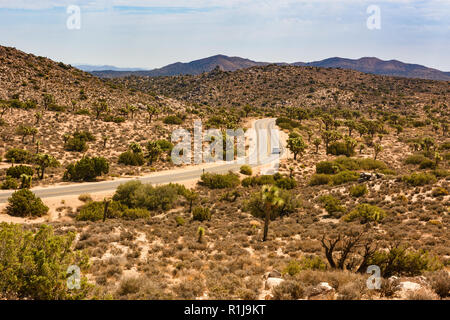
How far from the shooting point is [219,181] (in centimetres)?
4312

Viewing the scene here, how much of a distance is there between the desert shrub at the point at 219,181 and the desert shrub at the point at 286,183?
249 inches

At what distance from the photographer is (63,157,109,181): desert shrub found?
4053 cm

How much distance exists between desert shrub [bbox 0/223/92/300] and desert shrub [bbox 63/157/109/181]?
1258 inches

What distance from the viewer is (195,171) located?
163 ft

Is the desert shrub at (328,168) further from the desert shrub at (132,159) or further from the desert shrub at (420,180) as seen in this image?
the desert shrub at (132,159)

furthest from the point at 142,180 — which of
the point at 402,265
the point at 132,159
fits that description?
the point at 402,265

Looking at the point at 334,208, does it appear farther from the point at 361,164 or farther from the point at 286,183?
the point at 361,164

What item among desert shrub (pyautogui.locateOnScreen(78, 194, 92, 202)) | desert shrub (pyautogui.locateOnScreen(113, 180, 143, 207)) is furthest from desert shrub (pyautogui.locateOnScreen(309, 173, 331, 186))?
desert shrub (pyautogui.locateOnScreen(78, 194, 92, 202))

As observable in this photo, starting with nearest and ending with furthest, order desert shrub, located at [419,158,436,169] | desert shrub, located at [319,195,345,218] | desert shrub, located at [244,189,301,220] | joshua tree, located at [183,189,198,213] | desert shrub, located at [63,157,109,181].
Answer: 1. desert shrub, located at [319,195,345,218]
2. desert shrub, located at [244,189,301,220]
3. joshua tree, located at [183,189,198,213]
4. desert shrub, located at [63,157,109,181]
5. desert shrub, located at [419,158,436,169]

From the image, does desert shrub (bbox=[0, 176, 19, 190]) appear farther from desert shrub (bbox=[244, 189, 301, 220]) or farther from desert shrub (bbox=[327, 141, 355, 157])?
desert shrub (bbox=[327, 141, 355, 157])

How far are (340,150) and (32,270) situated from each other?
6319 cm
